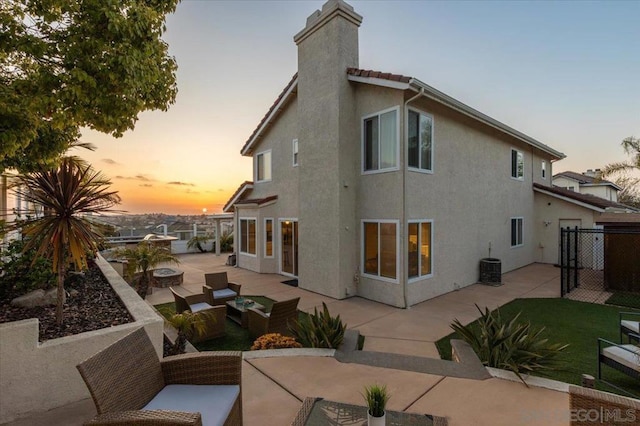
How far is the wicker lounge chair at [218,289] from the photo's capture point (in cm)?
806

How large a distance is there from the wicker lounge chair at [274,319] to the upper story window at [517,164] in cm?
1407

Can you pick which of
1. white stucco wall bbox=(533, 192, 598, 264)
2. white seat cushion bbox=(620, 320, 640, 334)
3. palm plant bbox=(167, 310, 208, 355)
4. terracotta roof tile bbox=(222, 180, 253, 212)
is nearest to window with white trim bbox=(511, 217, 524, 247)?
white stucco wall bbox=(533, 192, 598, 264)

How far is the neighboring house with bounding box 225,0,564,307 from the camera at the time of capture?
29.7 feet

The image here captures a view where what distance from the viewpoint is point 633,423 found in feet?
6.86

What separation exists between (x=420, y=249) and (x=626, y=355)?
17.7ft

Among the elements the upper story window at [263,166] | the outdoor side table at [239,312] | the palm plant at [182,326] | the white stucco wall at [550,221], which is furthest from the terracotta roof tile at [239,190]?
the white stucco wall at [550,221]

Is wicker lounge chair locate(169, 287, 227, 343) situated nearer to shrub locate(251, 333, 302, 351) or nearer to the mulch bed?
shrub locate(251, 333, 302, 351)

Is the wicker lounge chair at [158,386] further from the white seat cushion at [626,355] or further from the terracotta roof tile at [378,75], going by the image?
the terracotta roof tile at [378,75]

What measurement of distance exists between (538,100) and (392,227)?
45.8 ft

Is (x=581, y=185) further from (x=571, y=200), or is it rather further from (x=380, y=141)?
(x=380, y=141)

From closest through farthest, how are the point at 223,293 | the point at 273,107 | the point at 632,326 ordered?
the point at 632,326 < the point at 223,293 < the point at 273,107

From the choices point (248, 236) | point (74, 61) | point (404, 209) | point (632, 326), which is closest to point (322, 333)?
point (404, 209)

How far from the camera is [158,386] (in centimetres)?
294

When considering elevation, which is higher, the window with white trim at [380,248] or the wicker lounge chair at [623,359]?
the window with white trim at [380,248]
